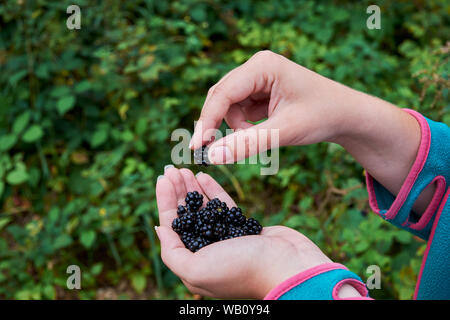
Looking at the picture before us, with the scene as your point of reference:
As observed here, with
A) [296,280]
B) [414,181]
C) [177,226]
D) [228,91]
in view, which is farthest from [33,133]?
[414,181]

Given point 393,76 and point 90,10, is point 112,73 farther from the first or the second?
point 393,76

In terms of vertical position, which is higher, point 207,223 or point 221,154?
point 221,154

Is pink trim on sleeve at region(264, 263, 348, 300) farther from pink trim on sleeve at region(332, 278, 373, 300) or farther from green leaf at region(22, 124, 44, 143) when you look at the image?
green leaf at region(22, 124, 44, 143)

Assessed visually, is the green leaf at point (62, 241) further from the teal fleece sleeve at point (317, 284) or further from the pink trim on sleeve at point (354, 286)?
the pink trim on sleeve at point (354, 286)

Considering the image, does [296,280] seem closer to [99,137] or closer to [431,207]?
[431,207]

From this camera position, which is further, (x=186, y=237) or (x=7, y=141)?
(x=7, y=141)

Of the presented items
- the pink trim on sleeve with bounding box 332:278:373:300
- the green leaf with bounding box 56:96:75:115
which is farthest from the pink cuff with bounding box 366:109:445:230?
Answer: the green leaf with bounding box 56:96:75:115
